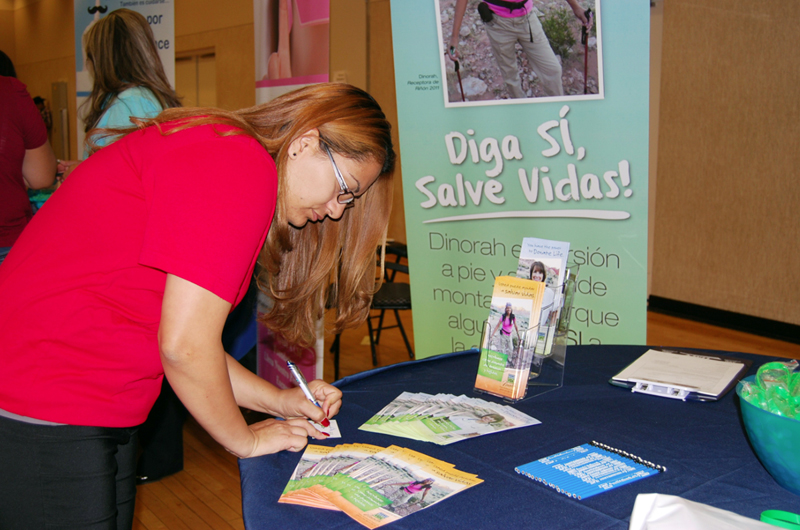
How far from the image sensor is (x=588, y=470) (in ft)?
3.14

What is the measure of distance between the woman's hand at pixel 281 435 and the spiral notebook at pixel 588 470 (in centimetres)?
37

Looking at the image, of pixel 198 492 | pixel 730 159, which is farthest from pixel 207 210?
pixel 730 159

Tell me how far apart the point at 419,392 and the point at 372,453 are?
31cm

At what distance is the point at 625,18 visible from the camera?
79.7 inches

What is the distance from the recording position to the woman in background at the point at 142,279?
82cm

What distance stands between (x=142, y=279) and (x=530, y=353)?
2.54ft

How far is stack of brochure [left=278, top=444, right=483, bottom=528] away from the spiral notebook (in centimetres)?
11

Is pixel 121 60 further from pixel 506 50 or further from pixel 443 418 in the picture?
pixel 443 418

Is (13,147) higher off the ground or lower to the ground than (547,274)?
higher

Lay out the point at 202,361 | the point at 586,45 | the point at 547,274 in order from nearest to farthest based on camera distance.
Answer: the point at 202,361 → the point at 547,274 → the point at 586,45

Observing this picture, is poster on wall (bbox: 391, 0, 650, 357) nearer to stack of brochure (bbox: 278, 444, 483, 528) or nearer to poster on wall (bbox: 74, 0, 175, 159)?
stack of brochure (bbox: 278, 444, 483, 528)

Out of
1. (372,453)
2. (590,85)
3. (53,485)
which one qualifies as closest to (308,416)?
(372,453)

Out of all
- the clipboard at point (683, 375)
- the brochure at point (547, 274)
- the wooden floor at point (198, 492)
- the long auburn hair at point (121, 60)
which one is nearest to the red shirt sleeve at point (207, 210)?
the brochure at point (547, 274)

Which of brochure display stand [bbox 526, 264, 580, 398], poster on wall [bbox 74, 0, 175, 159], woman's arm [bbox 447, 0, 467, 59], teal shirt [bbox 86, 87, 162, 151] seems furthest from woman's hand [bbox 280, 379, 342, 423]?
poster on wall [bbox 74, 0, 175, 159]
